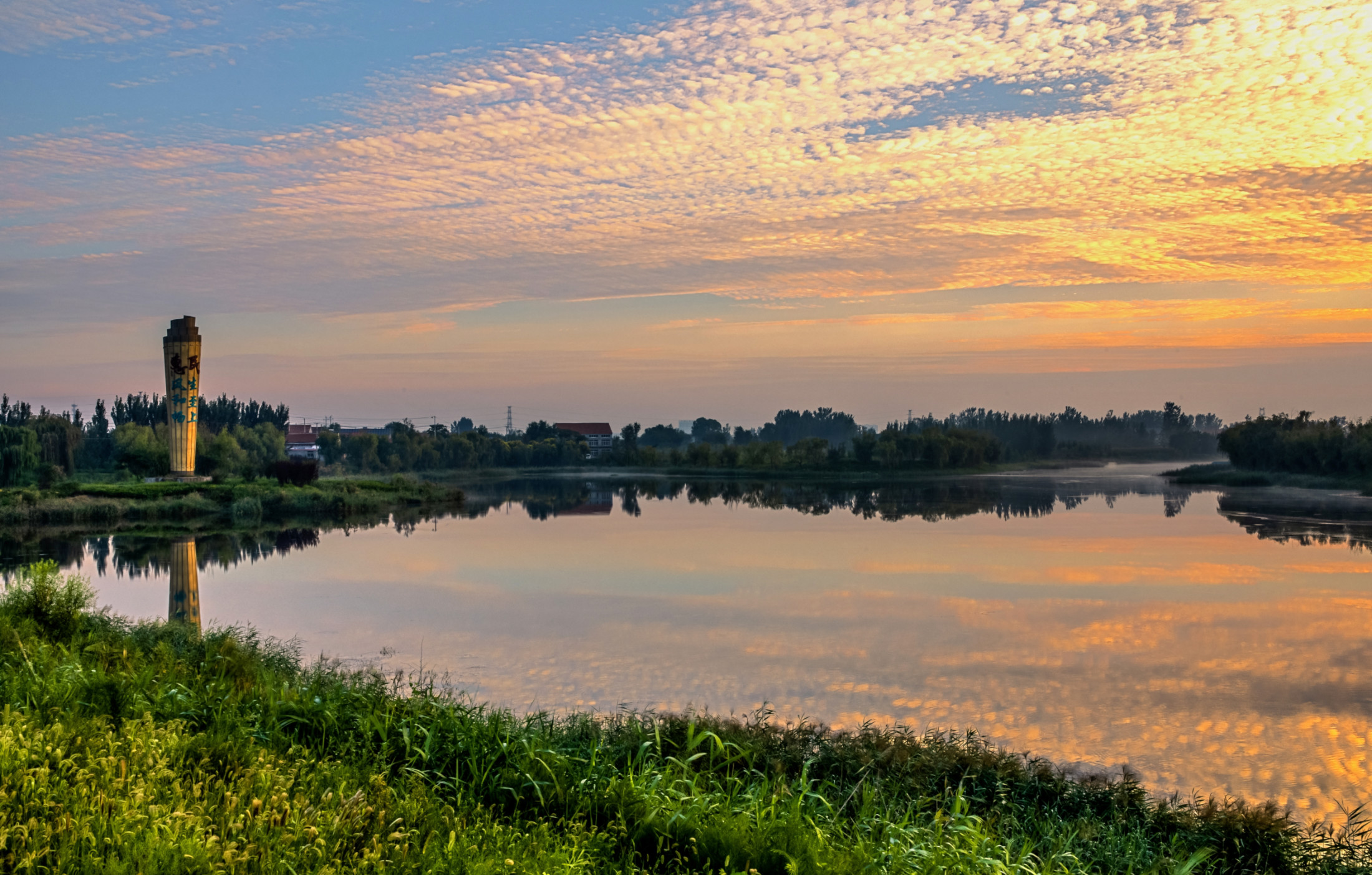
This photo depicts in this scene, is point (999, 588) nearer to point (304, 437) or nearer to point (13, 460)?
point (13, 460)

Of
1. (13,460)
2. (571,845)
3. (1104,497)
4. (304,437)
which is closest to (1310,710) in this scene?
(571,845)

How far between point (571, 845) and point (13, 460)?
35.9 meters

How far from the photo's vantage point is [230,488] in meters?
30.6

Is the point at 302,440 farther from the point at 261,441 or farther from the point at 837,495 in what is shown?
the point at 837,495

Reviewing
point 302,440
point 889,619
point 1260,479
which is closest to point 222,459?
point 889,619

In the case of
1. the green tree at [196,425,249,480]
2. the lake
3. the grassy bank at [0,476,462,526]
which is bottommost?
the lake

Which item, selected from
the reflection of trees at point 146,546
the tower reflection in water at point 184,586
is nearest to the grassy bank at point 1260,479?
the reflection of trees at point 146,546

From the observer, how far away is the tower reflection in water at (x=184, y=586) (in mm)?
13688

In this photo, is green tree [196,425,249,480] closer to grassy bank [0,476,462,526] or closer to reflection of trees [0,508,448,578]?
grassy bank [0,476,462,526]

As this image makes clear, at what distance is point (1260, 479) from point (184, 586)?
158 ft

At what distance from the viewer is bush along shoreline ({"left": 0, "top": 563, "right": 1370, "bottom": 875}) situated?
358cm

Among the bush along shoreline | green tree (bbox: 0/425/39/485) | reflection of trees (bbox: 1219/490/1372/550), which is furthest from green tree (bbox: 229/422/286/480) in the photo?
the bush along shoreline

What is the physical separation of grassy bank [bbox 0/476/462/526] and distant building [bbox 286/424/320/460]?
4230 centimetres

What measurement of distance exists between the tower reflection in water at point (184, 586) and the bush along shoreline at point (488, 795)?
577 centimetres
